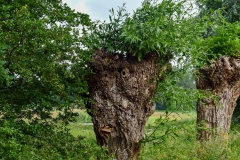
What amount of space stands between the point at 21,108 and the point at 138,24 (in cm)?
278

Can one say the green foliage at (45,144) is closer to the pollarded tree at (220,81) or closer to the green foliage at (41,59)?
the green foliage at (41,59)

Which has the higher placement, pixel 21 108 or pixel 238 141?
pixel 21 108

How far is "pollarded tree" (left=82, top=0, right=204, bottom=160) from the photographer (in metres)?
7.66

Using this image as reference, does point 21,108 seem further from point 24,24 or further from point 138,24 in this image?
point 138,24

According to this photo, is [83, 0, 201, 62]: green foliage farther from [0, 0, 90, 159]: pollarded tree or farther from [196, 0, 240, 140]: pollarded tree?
[196, 0, 240, 140]: pollarded tree

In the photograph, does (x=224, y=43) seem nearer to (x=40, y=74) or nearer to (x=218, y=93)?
(x=218, y=93)

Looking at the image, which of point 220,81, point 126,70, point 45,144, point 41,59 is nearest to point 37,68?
point 41,59

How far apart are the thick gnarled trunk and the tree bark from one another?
3.13 m

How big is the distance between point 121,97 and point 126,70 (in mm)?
560

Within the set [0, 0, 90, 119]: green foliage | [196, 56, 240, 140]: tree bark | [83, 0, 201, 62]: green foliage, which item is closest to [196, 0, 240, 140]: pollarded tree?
[196, 56, 240, 140]: tree bark

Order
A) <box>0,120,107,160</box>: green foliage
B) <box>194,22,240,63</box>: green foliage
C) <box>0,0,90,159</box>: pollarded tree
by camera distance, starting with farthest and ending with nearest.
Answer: <box>194,22,240,63</box>: green foliage → <box>0,0,90,159</box>: pollarded tree → <box>0,120,107,160</box>: green foliage

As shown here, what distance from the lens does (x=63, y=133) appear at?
7727 mm

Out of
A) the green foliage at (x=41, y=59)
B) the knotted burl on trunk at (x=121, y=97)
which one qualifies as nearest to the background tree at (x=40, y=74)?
the green foliage at (x=41, y=59)

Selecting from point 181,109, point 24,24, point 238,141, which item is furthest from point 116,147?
point 238,141
